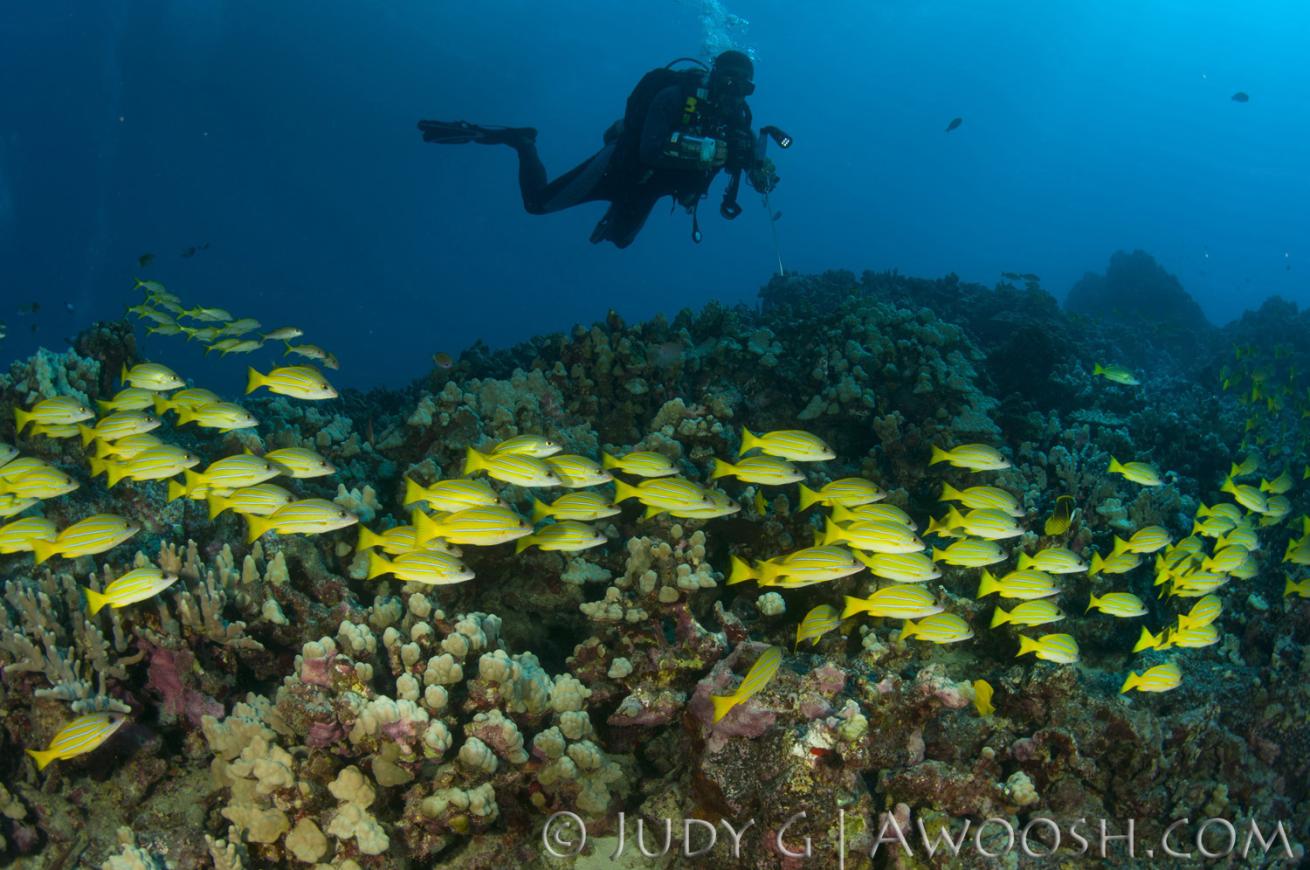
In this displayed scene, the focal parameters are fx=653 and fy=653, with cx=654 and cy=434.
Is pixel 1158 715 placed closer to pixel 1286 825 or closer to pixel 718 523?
pixel 1286 825

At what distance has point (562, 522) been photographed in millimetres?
4379

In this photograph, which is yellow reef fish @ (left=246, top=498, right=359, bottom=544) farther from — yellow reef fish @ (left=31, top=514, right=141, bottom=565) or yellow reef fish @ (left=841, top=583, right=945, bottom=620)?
yellow reef fish @ (left=841, top=583, right=945, bottom=620)

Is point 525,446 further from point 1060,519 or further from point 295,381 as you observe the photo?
point 1060,519

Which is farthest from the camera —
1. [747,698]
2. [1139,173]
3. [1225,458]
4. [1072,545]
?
[1139,173]

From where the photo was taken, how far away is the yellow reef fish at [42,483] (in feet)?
13.9

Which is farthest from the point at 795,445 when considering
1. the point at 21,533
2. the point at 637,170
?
the point at 637,170

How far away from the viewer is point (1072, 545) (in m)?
6.15

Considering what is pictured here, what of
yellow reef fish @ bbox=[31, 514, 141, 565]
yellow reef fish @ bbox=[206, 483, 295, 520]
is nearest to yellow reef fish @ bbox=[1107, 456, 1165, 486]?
yellow reef fish @ bbox=[206, 483, 295, 520]

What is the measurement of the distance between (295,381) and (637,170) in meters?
8.03

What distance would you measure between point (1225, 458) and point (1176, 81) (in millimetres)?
143355

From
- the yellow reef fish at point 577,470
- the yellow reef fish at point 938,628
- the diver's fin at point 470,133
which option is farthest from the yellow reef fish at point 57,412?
the diver's fin at point 470,133

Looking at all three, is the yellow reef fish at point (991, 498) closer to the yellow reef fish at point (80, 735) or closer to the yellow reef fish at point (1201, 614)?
the yellow reef fish at point (1201, 614)

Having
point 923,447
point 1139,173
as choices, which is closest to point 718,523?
point 923,447

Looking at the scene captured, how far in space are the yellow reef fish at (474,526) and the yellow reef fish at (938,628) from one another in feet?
8.04
